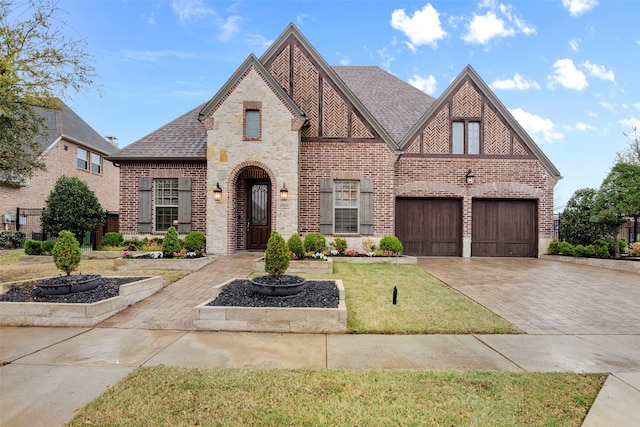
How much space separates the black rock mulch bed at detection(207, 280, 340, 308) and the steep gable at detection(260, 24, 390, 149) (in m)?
7.19

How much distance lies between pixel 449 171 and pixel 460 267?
14.7 ft

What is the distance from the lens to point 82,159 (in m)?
21.0

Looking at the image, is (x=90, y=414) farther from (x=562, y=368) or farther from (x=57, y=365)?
(x=562, y=368)

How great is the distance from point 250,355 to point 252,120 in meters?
8.70

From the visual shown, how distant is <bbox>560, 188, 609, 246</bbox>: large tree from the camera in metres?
11.5

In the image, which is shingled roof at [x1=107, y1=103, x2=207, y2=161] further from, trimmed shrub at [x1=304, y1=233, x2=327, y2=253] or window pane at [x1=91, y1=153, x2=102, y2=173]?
window pane at [x1=91, y1=153, x2=102, y2=173]

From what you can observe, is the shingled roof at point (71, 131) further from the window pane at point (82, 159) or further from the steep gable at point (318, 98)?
the steep gable at point (318, 98)

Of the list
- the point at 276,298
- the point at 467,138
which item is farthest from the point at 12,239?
the point at 467,138

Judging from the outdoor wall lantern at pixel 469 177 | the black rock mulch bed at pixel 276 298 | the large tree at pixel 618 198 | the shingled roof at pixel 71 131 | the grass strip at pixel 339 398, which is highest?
the shingled roof at pixel 71 131

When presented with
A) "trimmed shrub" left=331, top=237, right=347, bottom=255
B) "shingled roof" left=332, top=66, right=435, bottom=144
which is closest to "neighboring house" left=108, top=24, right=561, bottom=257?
"shingled roof" left=332, top=66, right=435, bottom=144

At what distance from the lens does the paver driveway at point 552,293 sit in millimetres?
4793

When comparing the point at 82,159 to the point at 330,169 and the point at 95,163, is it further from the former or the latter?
the point at 330,169

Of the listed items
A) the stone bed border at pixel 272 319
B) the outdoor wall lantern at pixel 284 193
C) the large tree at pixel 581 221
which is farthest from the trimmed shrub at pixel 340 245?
the large tree at pixel 581 221

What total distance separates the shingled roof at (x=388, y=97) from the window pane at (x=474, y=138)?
2473 mm
